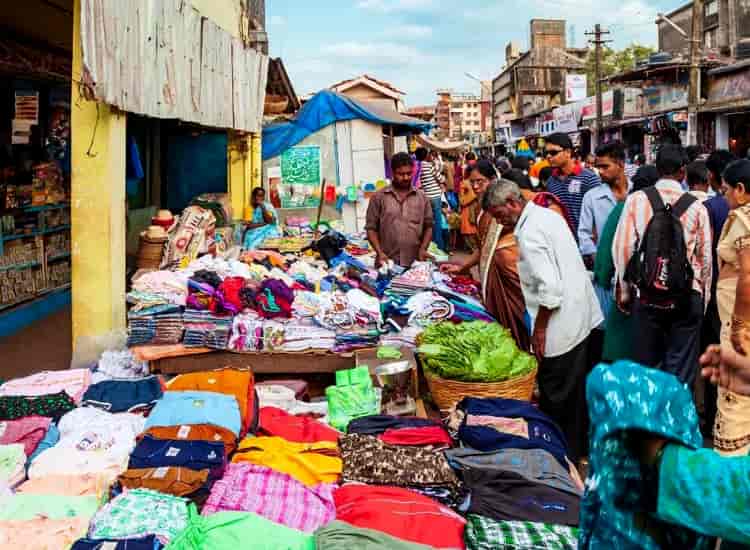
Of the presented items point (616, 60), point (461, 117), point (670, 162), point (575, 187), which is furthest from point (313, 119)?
point (461, 117)

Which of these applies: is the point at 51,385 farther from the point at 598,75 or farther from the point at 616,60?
the point at 616,60

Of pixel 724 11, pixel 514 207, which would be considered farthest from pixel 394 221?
pixel 724 11

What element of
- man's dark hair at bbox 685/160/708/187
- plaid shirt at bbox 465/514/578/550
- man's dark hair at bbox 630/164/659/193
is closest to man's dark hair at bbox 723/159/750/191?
man's dark hair at bbox 630/164/659/193

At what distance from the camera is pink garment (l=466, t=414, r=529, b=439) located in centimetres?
360

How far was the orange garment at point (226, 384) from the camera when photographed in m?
4.14

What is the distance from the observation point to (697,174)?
5977mm

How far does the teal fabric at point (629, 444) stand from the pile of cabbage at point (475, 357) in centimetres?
264

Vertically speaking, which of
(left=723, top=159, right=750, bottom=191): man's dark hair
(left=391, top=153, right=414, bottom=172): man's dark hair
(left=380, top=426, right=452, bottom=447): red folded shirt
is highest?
(left=391, top=153, right=414, bottom=172): man's dark hair

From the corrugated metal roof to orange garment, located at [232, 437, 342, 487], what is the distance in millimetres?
2873

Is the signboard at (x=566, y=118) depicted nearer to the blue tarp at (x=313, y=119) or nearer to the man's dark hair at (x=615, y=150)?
the blue tarp at (x=313, y=119)

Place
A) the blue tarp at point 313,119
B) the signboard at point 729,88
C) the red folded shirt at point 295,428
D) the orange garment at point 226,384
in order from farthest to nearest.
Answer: the signboard at point 729,88 → the blue tarp at point 313,119 → the orange garment at point 226,384 → the red folded shirt at point 295,428

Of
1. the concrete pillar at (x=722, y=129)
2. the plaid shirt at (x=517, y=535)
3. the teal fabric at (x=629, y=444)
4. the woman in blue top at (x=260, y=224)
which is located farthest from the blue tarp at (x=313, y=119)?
the concrete pillar at (x=722, y=129)

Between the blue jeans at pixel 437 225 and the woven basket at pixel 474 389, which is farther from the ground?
the blue jeans at pixel 437 225

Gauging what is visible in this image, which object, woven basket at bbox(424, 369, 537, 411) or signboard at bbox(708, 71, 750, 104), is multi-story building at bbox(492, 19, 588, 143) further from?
woven basket at bbox(424, 369, 537, 411)
